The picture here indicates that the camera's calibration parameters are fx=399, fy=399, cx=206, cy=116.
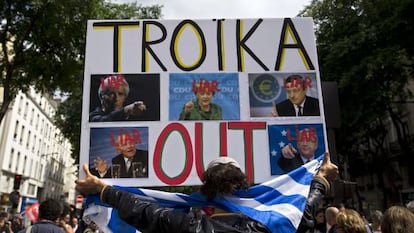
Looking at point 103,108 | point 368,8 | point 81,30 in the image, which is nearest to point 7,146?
point 81,30

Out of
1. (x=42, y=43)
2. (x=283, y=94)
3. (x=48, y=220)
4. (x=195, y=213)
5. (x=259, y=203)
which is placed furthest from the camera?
(x=42, y=43)

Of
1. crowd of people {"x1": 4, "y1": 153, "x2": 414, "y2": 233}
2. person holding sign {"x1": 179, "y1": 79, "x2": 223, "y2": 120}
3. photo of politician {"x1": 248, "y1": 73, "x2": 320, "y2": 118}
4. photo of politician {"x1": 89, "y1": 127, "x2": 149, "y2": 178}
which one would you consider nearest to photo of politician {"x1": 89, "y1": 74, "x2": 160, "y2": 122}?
photo of politician {"x1": 89, "y1": 127, "x2": 149, "y2": 178}

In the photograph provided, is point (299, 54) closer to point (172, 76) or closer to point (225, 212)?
point (172, 76)

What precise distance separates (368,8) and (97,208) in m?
14.7

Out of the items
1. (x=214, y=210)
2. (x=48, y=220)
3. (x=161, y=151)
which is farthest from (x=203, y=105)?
(x=48, y=220)

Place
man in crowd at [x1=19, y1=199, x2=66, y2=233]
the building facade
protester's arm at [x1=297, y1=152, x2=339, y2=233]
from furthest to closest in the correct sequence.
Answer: the building facade
man in crowd at [x1=19, y1=199, x2=66, y2=233]
protester's arm at [x1=297, y1=152, x2=339, y2=233]

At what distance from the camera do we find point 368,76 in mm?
13469

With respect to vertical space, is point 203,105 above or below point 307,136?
above

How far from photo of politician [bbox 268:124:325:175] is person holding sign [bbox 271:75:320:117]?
0.12m

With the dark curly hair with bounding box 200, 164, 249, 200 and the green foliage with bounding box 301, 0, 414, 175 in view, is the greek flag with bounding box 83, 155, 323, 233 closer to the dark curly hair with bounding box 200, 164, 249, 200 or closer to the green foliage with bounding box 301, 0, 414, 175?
the dark curly hair with bounding box 200, 164, 249, 200

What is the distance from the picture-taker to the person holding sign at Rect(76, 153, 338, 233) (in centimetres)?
182

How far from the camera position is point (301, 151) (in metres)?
3.15

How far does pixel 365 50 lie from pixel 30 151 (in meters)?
38.4

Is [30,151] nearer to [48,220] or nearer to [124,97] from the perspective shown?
[48,220]
